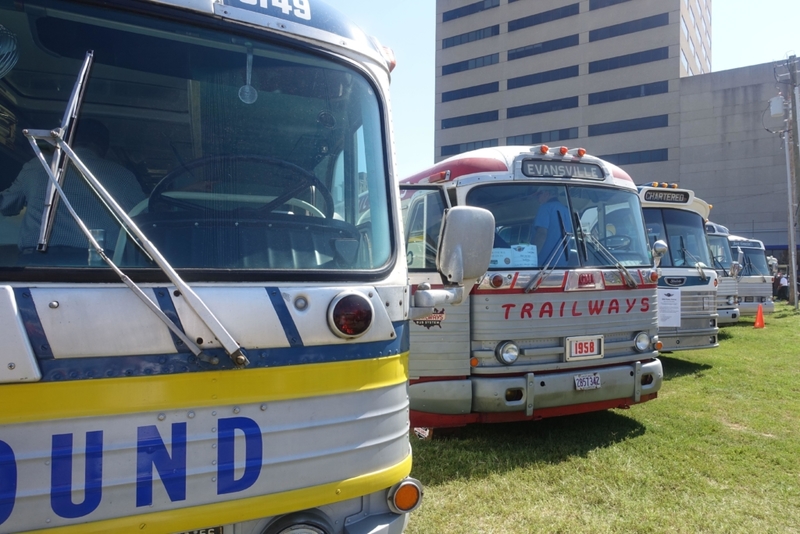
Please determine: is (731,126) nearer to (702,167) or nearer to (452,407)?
(702,167)

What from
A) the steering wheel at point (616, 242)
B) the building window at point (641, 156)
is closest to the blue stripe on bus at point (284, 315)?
the steering wheel at point (616, 242)

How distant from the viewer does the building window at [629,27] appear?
44.2 m

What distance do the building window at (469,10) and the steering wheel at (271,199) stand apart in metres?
56.2

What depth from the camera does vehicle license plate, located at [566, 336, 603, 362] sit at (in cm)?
532

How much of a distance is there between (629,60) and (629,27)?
2.71 metres

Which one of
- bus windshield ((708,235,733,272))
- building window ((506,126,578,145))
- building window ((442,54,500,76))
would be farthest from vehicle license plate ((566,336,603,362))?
building window ((442,54,500,76))

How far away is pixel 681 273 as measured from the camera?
8.89 m

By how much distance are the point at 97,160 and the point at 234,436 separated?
1143 mm

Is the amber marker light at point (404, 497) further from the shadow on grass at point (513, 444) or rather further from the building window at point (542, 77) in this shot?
the building window at point (542, 77)

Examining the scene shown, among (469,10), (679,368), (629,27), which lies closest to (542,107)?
(629,27)

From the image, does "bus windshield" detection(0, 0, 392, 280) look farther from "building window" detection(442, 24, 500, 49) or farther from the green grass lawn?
"building window" detection(442, 24, 500, 49)

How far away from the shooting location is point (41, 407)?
172 centimetres

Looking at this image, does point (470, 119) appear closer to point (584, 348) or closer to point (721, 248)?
point (721, 248)

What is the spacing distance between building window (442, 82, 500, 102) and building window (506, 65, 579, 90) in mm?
1449
